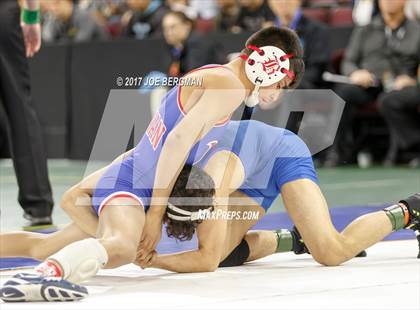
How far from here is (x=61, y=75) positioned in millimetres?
11516

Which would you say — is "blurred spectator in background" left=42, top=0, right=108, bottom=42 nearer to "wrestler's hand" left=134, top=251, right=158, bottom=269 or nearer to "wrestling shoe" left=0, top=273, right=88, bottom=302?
"wrestler's hand" left=134, top=251, right=158, bottom=269

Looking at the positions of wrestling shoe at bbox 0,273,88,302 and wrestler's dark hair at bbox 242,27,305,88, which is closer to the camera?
wrestling shoe at bbox 0,273,88,302

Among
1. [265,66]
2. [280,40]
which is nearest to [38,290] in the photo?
[265,66]

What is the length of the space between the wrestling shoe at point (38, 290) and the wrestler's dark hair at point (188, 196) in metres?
0.68

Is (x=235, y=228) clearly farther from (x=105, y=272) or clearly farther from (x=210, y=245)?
(x=105, y=272)

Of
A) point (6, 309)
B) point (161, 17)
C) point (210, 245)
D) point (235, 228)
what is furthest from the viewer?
point (161, 17)

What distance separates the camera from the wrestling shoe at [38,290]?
3.26 meters

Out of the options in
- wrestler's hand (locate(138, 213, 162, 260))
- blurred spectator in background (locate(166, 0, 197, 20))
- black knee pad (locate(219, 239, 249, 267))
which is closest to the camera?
wrestler's hand (locate(138, 213, 162, 260))

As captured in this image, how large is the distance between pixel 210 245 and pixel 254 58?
836 millimetres

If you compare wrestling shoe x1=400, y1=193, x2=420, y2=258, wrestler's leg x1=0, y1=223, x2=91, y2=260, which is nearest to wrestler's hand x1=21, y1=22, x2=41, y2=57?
wrestler's leg x1=0, y1=223, x2=91, y2=260

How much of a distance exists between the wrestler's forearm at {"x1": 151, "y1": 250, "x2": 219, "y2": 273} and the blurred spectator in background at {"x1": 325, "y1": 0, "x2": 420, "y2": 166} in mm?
5821

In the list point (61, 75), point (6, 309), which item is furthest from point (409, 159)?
point (6, 309)

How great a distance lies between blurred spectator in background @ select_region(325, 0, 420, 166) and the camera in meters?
9.66

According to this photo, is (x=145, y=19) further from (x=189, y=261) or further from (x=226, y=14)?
(x=189, y=261)
